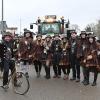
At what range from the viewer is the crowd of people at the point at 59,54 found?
13.4 metres

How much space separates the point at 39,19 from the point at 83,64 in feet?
60.7

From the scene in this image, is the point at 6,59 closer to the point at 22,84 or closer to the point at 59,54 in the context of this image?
the point at 22,84

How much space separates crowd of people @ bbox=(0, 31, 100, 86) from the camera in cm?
1342

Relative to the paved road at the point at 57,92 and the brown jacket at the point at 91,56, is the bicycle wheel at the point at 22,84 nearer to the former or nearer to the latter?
the paved road at the point at 57,92

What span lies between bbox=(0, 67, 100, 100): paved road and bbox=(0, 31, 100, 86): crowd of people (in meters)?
0.55

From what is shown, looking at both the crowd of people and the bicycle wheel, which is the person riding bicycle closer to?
the crowd of people

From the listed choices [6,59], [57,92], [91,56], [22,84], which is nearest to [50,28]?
[91,56]

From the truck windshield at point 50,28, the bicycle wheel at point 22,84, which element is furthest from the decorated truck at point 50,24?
the bicycle wheel at point 22,84

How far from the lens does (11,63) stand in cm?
1333

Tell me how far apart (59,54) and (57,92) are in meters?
3.63

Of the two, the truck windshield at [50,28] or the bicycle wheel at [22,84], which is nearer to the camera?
the bicycle wheel at [22,84]

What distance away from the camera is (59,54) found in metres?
16.9

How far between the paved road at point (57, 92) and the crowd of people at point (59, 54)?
1.81 ft

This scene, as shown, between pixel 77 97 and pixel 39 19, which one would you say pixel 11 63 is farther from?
pixel 39 19
